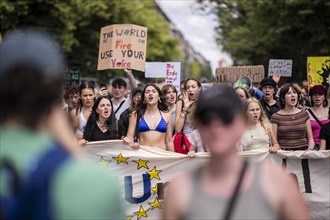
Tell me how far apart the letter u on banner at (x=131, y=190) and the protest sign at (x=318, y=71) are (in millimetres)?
6061

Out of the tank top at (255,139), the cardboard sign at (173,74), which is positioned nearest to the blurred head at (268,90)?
the tank top at (255,139)

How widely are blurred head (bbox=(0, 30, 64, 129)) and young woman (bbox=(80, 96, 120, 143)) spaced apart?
598 cm

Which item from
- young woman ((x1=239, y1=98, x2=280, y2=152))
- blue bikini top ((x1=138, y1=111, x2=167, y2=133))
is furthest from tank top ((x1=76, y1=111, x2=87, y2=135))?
young woman ((x1=239, y1=98, x2=280, y2=152))

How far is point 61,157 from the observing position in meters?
1.72

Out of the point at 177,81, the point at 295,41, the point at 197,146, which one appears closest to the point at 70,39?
the point at 295,41

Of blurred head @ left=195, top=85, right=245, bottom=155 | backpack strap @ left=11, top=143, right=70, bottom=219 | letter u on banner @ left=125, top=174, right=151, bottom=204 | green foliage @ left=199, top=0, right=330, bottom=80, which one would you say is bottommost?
letter u on banner @ left=125, top=174, right=151, bottom=204

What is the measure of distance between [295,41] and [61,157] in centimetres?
2425

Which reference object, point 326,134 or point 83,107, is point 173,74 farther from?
point 326,134

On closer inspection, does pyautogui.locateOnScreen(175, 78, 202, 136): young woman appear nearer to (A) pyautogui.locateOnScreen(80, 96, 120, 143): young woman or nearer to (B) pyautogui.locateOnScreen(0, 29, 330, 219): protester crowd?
(A) pyautogui.locateOnScreen(80, 96, 120, 143): young woman

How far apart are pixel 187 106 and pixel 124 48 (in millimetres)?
2814

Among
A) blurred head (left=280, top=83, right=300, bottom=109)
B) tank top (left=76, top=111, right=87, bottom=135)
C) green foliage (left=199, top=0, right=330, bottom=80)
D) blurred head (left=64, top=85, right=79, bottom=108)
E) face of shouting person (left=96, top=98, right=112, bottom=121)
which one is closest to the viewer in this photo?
blurred head (left=280, top=83, right=300, bottom=109)

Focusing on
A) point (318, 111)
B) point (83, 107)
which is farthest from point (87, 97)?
point (318, 111)

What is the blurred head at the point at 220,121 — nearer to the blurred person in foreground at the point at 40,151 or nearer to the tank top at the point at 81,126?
the blurred person in foreground at the point at 40,151

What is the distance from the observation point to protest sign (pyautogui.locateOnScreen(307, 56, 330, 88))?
488 inches
